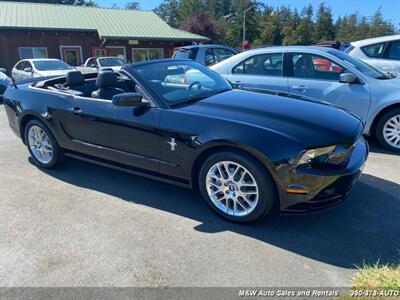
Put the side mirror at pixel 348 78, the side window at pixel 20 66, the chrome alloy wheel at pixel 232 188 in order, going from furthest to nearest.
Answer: the side window at pixel 20 66, the side mirror at pixel 348 78, the chrome alloy wheel at pixel 232 188

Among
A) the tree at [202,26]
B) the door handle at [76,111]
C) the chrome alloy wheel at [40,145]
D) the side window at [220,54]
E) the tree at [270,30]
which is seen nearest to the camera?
the door handle at [76,111]

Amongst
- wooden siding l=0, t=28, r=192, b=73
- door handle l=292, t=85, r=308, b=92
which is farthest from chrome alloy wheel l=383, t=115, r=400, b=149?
wooden siding l=0, t=28, r=192, b=73

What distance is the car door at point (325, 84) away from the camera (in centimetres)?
530

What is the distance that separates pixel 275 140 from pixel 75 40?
24781 millimetres

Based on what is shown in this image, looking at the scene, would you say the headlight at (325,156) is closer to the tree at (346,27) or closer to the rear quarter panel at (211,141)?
the rear quarter panel at (211,141)

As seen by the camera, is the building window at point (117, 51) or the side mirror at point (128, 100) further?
the building window at point (117, 51)

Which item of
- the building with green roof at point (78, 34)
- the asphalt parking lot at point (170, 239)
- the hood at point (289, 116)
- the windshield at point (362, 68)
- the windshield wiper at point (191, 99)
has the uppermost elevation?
the building with green roof at point (78, 34)

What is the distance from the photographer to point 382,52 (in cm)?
720

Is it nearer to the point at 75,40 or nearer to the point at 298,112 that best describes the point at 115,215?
the point at 298,112

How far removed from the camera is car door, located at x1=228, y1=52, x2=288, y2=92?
586cm

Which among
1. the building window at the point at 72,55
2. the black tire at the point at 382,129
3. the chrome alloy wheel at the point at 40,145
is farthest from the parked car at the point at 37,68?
the black tire at the point at 382,129

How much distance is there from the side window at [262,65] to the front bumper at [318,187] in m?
3.17

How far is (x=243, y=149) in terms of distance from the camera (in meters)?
3.05

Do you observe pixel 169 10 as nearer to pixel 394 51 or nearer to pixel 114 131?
pixel 394 51
